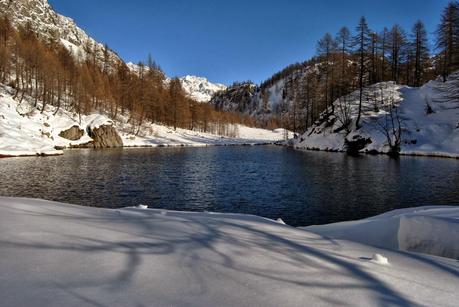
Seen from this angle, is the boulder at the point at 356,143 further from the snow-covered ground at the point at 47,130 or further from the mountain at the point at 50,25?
the mountain at the point at 50,25

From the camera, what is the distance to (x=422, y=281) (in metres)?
3.55

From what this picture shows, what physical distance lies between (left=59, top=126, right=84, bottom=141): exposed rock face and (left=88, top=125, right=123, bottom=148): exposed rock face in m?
2.10

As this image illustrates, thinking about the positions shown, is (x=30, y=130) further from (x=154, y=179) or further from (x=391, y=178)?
(x=391, y=178)

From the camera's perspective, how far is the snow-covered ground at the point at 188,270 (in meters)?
2.72

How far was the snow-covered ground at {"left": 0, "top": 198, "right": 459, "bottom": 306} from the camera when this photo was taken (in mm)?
2725

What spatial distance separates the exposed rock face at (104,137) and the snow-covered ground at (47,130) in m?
0.98

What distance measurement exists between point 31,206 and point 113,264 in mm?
3044

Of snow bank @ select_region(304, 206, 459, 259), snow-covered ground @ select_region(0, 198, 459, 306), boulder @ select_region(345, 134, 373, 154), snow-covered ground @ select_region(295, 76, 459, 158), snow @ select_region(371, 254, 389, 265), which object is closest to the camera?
snow-covered ground @ select_region(0, 198, 459, 306)

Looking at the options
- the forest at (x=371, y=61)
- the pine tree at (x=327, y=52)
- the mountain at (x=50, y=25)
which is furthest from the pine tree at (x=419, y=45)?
the mountain at (x=50, y=25)

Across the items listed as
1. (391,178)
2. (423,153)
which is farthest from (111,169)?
(423,153)

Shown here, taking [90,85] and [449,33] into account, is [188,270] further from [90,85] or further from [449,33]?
[90,85]

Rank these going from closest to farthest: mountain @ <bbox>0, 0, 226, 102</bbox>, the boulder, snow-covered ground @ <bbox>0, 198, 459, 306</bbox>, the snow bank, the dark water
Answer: snow-covered ground @ <bbox>0, 198, 459, 306</bbox> → the snow bank → the dark water → the boulder → mountain @ <bbox>0, 0, 226, 102</bbox>

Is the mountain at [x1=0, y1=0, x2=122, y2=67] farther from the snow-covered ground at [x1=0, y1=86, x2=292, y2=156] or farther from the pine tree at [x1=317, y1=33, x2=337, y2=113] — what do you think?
the pine tree at [x1=317, y1=33, x2=337, y2=113]

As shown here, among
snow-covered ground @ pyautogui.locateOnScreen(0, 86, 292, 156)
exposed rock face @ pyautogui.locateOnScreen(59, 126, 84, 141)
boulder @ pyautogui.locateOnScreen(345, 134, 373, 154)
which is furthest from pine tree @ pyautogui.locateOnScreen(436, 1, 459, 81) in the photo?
exposed rock face @ pyautogui.locateOnScreen(59, 126, 84, 141)
